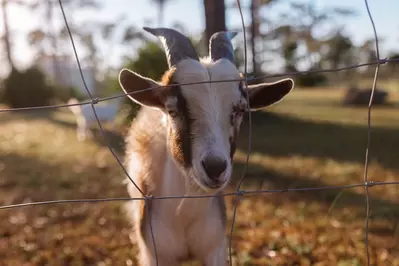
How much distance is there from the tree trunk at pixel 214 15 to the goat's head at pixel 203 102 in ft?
9.92

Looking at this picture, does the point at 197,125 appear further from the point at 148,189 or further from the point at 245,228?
the point at 245,228

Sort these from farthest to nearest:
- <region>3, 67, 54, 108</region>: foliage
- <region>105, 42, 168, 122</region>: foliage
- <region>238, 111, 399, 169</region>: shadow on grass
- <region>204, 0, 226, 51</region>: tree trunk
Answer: <region>3, 67, 54, 108</region>: foliage → <region>105, 42, 168, 122</region>: foliage → <region>238, 111, 399, 169</region>: shadow on grass → <region>204, 0, 226, 51</region>: tree trunk

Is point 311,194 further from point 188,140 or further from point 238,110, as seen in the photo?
point 188,140

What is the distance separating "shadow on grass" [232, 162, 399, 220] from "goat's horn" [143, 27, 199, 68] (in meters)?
2.31

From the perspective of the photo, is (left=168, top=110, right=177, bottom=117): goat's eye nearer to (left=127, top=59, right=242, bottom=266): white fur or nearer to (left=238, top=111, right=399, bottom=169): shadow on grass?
(left=127, top=59, right=242, bottom=266): white fur

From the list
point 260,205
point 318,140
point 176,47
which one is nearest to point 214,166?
point 176,47

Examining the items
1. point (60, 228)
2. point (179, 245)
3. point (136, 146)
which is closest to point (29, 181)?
point (60, 228)

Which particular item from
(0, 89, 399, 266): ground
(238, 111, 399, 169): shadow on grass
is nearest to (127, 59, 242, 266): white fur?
(0, 89, 399, 266): ground

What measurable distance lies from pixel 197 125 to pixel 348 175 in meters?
4.93

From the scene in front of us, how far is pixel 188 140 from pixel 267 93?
627 millimetres

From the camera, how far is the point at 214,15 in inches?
231

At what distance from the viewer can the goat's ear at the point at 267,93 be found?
103 inches

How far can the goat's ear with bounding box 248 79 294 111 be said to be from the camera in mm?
2604

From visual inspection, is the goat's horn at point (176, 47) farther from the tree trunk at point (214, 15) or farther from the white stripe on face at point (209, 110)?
the tree trunk at point (214, 15)
